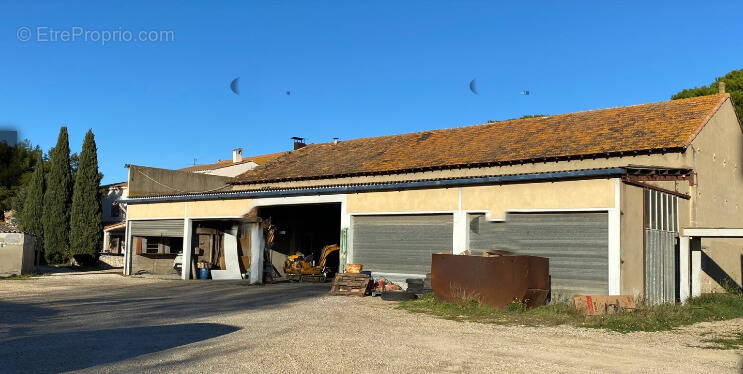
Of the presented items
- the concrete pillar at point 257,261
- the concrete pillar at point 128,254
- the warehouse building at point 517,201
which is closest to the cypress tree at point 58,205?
the warehouse building at point 517,201

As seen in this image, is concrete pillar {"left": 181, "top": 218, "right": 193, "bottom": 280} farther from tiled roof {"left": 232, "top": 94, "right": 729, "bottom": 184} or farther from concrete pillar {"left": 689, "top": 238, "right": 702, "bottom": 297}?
concrete pillar {"left": 689, "top": 238, "right": 702, "bottom": 297}

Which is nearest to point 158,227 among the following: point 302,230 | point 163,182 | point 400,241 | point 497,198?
point 163,182

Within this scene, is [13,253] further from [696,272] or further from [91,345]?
[696,272]

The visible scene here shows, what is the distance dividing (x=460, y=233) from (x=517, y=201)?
190 centimetres

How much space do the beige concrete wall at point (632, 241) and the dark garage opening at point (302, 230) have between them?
12611mm

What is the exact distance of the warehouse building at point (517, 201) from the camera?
50.1 feet

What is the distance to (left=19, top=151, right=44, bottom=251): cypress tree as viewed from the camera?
3984 centimetres

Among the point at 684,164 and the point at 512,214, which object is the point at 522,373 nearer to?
the point at 512,214

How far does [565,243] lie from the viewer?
15500 mm

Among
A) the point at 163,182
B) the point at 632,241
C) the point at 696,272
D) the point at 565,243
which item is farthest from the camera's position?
the point at 163,182

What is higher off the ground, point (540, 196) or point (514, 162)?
point (514, 162)

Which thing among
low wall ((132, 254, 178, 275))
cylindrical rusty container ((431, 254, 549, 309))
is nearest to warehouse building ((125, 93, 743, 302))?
low wall ((132, 254, 178, 275))

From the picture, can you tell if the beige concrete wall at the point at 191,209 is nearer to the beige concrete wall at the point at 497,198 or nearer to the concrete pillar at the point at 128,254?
the concrete pillar at the point at 128,254

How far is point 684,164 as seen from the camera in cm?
1834
